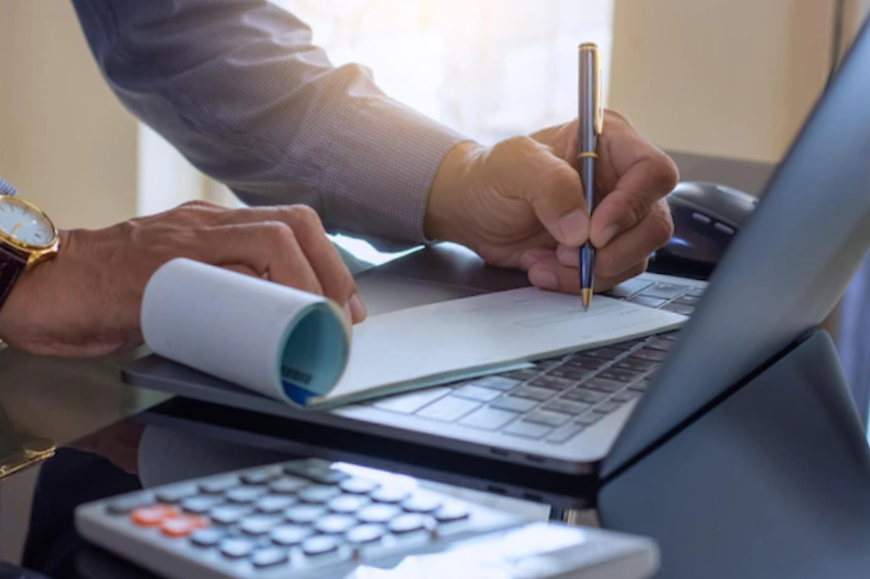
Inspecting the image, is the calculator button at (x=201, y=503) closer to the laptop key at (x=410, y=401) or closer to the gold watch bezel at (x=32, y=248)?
the laptop key at (x=410, y=401)

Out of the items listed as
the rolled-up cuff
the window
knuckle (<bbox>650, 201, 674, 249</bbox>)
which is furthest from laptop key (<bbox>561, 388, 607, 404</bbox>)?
the window

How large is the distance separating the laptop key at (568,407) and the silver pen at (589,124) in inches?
10.5

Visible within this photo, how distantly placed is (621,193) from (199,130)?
0.47m

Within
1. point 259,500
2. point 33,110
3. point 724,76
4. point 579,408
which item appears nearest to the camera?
point 259,500

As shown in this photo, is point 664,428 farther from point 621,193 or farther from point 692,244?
point 692,244

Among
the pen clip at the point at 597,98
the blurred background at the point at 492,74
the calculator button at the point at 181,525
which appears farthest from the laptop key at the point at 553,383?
the blurred background at the point at 492,74

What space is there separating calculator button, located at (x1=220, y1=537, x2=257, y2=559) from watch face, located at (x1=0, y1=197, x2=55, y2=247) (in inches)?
14.9

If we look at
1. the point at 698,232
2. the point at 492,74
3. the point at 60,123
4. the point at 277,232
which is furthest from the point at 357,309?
the point at 60,123

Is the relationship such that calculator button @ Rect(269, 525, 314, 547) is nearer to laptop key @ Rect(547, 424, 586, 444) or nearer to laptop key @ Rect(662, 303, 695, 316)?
laptop key @ Rect(547, 424, 586, 444)

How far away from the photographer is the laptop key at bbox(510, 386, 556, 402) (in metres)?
0.51

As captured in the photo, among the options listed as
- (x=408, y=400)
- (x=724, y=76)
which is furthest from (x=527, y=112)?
(x=408, y=400)

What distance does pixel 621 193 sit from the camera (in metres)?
0.80

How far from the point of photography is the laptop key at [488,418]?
1.52 feet

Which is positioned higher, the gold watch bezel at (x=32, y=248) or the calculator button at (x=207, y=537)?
the gold watch bezel at (x=32, y=248)
